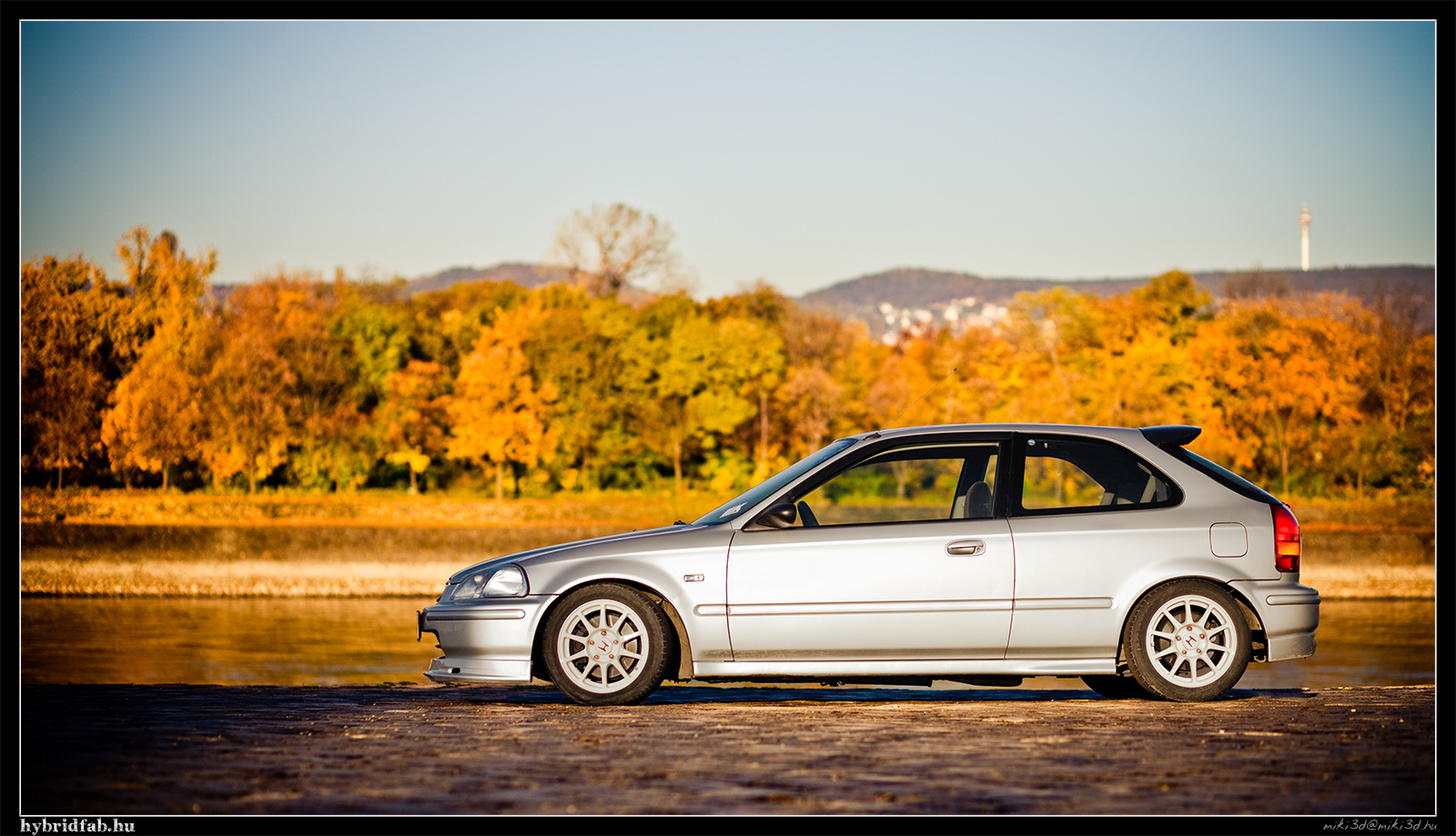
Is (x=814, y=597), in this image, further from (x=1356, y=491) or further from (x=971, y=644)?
(x=1356, y=491)

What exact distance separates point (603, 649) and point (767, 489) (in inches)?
51.5

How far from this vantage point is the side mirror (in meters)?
8.16

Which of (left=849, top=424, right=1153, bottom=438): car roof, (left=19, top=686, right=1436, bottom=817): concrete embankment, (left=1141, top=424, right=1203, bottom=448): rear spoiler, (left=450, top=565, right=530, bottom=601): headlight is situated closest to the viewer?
(left=19, top=686, right=1436, bottom=817): concrete embankment

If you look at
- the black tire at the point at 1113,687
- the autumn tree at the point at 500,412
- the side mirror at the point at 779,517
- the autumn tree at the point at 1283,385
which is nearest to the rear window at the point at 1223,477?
the black tire at the point at 1113,687

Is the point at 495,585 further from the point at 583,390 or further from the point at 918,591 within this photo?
the point at 583,390

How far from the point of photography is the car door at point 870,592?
8.09m

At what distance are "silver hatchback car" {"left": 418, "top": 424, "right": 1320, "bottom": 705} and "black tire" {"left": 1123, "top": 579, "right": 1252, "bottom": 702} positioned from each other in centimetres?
1

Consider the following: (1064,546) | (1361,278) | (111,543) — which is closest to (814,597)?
(1064,546)

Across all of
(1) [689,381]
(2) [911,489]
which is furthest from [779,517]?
(1) [689,381]

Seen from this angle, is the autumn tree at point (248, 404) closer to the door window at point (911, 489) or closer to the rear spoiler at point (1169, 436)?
the door window at point (911, 489)

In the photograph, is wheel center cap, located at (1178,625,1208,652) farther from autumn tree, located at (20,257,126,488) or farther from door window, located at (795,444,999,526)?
autumn tree, located at (20,257,126,488)

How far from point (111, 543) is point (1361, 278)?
57.8 meters

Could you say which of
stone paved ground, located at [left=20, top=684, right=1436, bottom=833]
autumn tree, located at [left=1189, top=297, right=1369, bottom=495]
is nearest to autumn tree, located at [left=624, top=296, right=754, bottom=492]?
autumn tree, located at [left=1189, top=297, right=1369, bottom=495]

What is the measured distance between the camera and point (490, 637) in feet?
27.2
